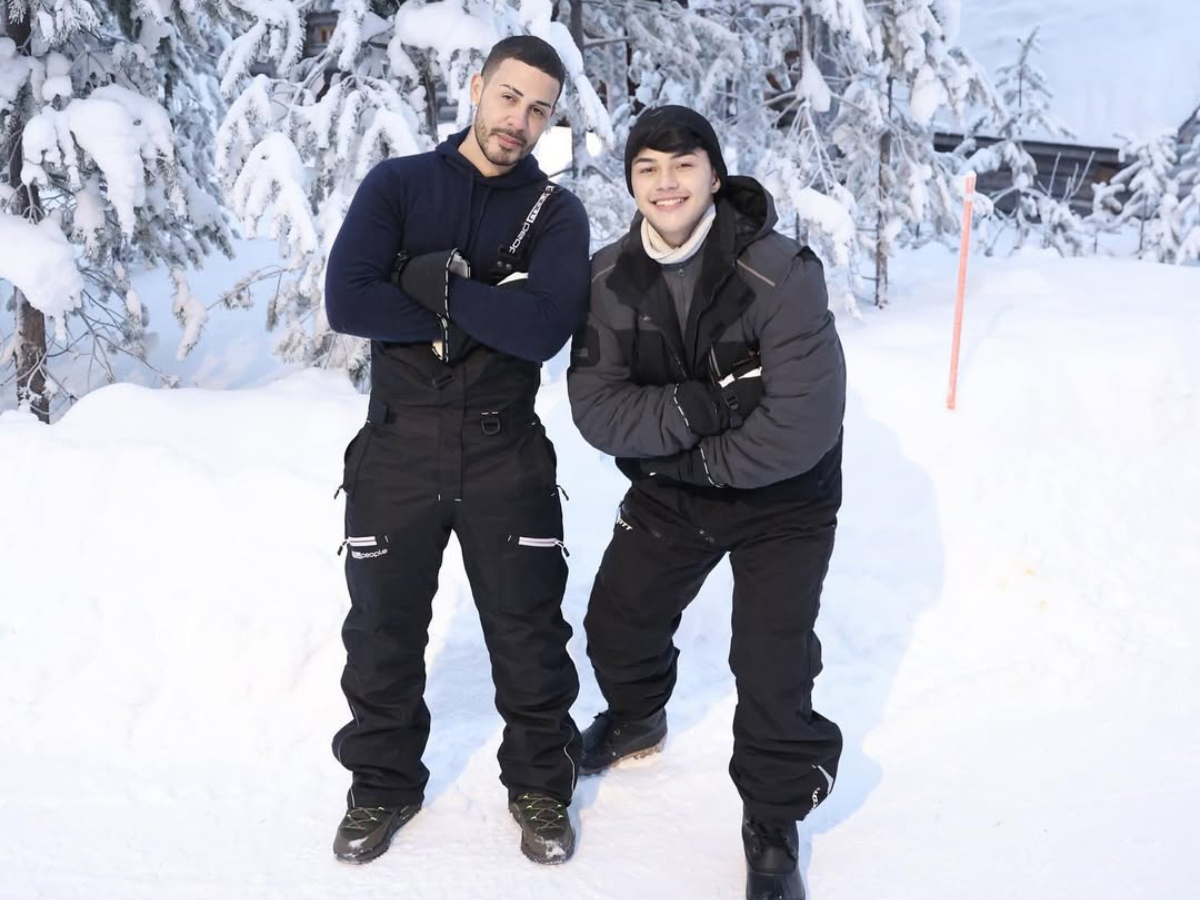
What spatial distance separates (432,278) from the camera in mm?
3207

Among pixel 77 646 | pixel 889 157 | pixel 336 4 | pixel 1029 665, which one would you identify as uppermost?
pixel 336 4

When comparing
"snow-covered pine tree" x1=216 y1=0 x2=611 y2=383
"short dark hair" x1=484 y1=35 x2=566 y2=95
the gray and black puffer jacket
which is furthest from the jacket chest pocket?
"snow-covered pine tree" x1=216 y1=0 x2=611 y2=383

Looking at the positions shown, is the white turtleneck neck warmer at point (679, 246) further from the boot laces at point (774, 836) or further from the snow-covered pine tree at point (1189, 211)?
the snow-covered pine tree at point (1189, 211)

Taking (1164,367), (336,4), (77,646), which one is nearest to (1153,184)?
(1164,367)

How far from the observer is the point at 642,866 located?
3.65 metres

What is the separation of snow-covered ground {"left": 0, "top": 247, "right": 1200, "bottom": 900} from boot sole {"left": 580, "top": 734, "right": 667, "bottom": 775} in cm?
5

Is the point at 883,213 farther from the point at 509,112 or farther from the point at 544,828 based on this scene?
the point at 544,828

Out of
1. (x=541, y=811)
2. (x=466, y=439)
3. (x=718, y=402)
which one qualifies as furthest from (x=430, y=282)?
(x=541, y=811)

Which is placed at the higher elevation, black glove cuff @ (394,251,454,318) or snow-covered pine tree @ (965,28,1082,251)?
black glove cuff @ (394,251,454,318)

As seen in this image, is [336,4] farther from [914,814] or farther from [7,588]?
[914,814]

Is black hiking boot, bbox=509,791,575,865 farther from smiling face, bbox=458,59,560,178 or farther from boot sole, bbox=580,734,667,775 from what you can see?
smiling face, bbox=458,59,560,178

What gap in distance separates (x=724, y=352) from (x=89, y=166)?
6.43 meters

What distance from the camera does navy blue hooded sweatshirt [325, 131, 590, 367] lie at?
3238 millimetres

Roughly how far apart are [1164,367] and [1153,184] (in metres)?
13.6
